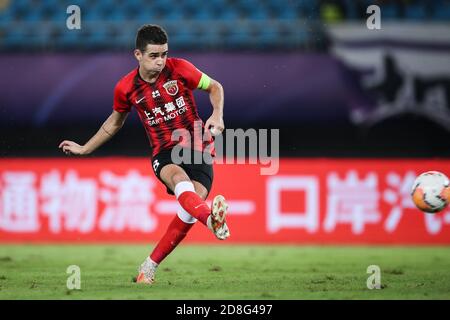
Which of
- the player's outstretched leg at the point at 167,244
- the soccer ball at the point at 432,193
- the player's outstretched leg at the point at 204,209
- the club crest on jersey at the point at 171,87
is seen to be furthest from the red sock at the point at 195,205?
the soccer ball at the point at 432,193

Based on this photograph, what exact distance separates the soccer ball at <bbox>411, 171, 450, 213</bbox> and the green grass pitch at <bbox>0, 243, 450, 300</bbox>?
71cm

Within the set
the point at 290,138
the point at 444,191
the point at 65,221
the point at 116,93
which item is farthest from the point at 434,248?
the point at 116,93

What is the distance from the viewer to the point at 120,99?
27.7 feet

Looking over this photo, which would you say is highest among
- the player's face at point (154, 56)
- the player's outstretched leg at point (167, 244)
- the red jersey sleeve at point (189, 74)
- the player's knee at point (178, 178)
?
the player's face at point (154, 56)

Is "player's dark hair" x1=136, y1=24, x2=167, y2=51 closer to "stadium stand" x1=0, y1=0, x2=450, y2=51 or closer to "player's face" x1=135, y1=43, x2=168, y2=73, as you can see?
"player's face" x1=135, y1=43, x2=168, y2=73

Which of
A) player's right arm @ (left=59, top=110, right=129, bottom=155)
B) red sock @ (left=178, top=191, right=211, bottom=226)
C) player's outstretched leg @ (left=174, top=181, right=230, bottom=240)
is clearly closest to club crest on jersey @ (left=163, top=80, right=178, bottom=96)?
player's right arm @ (left=59, top=110, right=129, bottom=155)

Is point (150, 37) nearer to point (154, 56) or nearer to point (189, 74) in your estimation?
point (154, 56)

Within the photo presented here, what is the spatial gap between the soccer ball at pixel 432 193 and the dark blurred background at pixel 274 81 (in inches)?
249

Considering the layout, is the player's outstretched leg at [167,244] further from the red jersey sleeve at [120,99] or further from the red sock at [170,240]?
the red jersey sleeve at [120,99]

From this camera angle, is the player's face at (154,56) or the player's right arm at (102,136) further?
the player's right arm at (102,136)

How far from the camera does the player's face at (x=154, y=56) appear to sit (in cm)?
802

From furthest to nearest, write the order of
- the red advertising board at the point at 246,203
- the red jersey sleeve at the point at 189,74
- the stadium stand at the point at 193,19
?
the stadium stand at the point at 193,19 → the red advertising board at the point at 246,203 → the red jersey sleeve at the point at 189,74

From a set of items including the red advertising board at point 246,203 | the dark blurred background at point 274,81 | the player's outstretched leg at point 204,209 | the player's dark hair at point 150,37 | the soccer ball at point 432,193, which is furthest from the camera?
the dark blurred background at point 274,81

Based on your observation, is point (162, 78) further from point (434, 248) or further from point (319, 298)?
point (434, 248)
